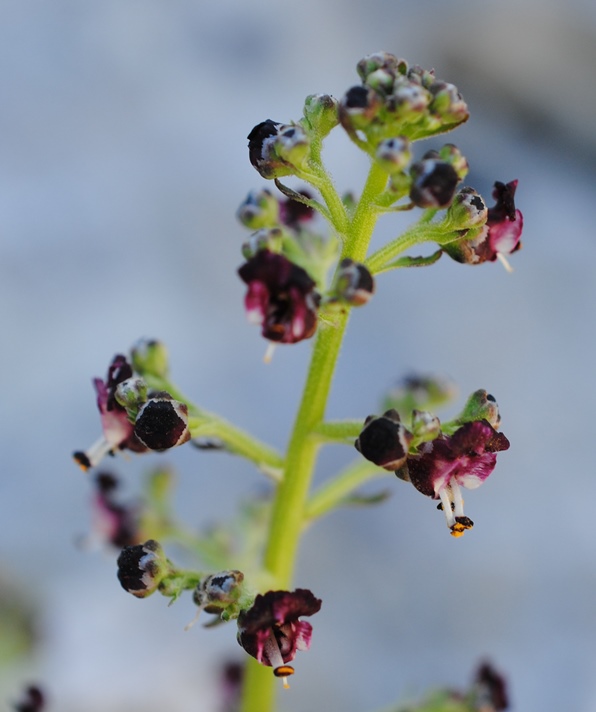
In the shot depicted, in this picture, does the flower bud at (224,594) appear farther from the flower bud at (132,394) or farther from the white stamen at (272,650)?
the flower bud at (132,394)

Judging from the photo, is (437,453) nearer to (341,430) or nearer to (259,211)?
(341,430)

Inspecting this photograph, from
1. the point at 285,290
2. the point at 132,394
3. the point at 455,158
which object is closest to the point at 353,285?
the point at 285,290

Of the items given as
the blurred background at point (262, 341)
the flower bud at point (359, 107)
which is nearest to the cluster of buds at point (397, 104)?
the flower bud at point (359, 107)

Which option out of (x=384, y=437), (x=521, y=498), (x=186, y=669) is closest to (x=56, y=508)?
(x=186, y=669)

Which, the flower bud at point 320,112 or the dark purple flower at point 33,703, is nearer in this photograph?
the flower bud at point 320,112

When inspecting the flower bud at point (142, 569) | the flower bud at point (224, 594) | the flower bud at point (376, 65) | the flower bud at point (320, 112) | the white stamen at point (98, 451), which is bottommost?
the flower bud at point (224, 594)
